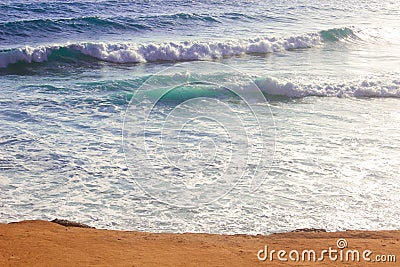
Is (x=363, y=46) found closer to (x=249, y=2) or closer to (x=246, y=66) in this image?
(x=246, y=66)

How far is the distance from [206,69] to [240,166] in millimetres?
7476

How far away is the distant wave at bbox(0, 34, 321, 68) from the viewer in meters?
16.5

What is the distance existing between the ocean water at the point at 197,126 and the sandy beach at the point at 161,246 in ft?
1.65

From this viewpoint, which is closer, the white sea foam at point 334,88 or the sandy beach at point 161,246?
the sandy beach at point 161,246

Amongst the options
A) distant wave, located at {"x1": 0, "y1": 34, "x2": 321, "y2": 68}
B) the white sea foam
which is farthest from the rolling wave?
the white sea foam

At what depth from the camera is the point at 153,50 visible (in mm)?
17594

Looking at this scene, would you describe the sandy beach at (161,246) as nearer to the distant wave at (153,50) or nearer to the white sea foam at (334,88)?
the white sea foam at (334,88)

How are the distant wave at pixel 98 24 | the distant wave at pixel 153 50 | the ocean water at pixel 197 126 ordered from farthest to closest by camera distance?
1. the distant wave at pixel 98 24
2. the distant wave at pixel 153 50
3. the ocean water at pixel 197 126

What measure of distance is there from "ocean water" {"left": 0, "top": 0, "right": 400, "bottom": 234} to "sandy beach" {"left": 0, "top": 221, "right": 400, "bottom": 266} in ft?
1.65

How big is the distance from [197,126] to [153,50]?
28.4 feet

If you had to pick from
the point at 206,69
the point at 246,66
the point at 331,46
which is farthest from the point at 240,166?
the point at 331,46

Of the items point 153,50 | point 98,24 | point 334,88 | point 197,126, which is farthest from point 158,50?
point 197,126

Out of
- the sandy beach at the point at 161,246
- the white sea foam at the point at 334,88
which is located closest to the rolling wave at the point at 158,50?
the white sea foam at the point at 334,88

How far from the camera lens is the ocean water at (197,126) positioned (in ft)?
20.3
